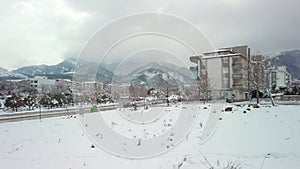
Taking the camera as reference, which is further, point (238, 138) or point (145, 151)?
point (238, 138)

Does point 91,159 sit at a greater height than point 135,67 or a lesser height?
lesser

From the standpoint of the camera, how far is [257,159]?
5031mm

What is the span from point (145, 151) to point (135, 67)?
10.6ft

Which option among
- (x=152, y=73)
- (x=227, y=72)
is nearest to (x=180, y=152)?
(x=152, y=73)

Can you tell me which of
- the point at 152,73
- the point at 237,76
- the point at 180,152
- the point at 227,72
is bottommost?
the point at 180,152

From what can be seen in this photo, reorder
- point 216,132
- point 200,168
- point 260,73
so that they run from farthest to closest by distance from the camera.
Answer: point 260,73 → point 216,132 → point 200,168

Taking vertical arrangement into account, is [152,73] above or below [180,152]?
above

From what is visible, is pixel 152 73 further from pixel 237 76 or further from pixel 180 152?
pixel 237 76

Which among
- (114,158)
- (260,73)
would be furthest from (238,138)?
(260,73)

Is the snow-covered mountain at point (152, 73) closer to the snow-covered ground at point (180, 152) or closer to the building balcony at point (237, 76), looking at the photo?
the snow-covered ground at point (180, 152)

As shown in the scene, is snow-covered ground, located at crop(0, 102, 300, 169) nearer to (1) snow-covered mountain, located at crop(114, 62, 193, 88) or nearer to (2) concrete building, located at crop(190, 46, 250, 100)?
(1) snow-covered mountain, located at crop(114, 62, 193, 88)

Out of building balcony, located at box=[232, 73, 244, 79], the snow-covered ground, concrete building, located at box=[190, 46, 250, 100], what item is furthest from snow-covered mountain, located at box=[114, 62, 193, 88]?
building balcony, located at box=[232, 73, 244, 79]

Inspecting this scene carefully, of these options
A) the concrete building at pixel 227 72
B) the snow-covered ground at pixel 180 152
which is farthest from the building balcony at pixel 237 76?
A: the snow-covered ground at pixel 180 152

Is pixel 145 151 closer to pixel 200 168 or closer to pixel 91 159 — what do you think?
pixel 91 159
